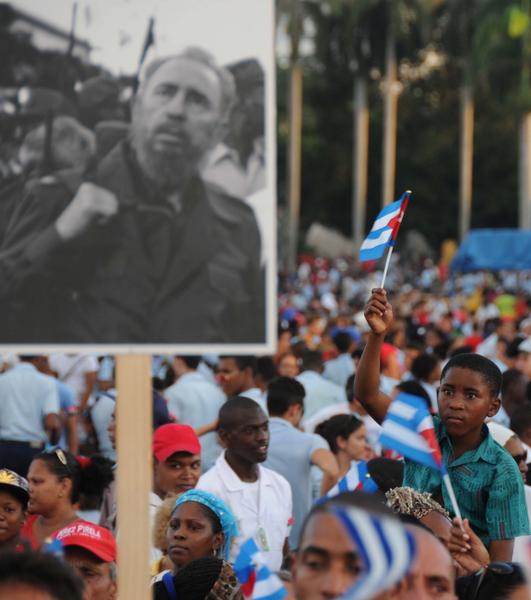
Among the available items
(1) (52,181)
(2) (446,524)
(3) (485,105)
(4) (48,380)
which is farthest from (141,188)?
(3) (485,105)

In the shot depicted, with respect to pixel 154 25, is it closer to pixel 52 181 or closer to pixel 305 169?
pixel 52 181

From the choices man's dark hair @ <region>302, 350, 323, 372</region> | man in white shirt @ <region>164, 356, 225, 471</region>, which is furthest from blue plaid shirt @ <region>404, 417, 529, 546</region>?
man's dark hair @ <region>302, 350, 323, 372</region>

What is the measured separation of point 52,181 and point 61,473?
270 centimetres

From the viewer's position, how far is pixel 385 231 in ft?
18.1

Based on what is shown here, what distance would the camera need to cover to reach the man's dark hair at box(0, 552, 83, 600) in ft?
10.2

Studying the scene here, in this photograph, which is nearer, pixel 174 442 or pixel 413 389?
pixel 174 442

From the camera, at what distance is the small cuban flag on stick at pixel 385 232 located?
545cm

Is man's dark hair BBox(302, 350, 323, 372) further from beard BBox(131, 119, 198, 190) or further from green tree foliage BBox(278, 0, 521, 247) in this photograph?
green tree foliage BBox(278, 0, 521, 247)

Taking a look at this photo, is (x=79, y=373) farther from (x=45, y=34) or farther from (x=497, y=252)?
(x=497, y=252)

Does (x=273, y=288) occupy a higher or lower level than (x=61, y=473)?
higher

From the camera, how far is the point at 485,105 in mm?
68562

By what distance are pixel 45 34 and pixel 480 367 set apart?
80.2 inches

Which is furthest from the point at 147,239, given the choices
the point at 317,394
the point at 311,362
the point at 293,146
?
the point at 293,146

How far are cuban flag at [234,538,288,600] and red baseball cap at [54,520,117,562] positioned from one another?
59.9 inches
